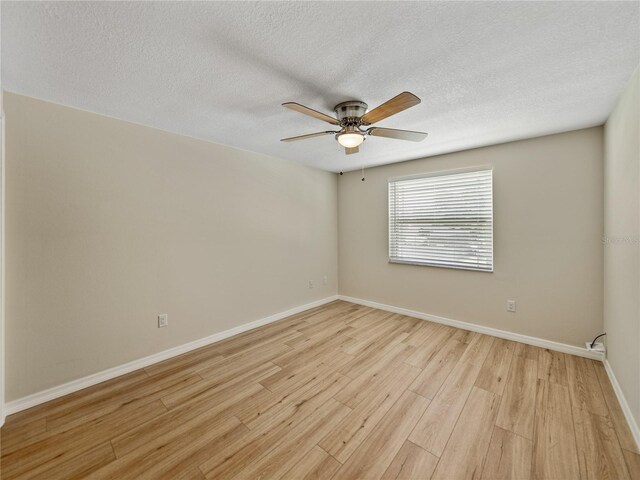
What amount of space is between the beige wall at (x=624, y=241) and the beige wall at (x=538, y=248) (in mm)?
182

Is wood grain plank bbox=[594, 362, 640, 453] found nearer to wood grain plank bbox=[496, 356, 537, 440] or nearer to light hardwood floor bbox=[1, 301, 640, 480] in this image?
light hardwood floor bbox=[1, 301, 640, 480]

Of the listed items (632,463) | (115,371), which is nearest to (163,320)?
(115,371)

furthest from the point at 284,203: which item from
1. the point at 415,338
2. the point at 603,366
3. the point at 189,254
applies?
the point at 603,366

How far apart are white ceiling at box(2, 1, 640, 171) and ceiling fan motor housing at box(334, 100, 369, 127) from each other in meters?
0.06

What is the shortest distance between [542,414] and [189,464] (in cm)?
232

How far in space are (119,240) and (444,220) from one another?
370cm

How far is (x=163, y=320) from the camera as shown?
2.63 metres

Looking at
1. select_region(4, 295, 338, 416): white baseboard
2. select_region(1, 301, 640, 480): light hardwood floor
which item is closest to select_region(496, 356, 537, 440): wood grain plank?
select_region(1, 301, 640, 480): light hardwood floor

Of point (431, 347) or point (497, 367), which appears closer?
point (497, 367)

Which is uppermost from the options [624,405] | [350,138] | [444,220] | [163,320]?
[350,138]

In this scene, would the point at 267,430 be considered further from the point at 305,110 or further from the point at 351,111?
the point at 351,111

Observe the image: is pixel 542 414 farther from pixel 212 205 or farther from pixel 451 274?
pixel 212 205

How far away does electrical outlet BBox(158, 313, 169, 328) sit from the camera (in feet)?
8.55

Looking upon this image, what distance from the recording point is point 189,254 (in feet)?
9.25
